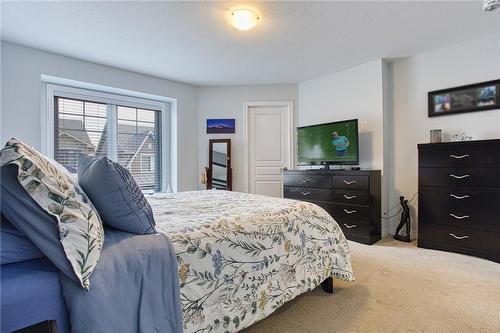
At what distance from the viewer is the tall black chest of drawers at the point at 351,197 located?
321cm

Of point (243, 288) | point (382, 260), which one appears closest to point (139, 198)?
point (243, 288)

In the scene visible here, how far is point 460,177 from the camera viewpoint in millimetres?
→ 2750

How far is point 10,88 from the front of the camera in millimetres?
2879

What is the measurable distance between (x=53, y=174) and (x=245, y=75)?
3531mm

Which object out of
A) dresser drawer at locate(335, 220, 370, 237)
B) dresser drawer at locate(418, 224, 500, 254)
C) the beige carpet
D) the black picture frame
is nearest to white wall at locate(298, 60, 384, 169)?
the black picture frame

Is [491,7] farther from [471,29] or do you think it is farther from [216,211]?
[216,211]

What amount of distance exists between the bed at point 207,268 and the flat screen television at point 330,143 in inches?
71.4

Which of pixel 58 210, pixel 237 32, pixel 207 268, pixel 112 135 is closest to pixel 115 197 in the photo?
pixel 58 210

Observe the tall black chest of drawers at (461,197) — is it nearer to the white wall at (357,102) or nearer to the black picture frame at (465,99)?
the black picture frame at (465,99)

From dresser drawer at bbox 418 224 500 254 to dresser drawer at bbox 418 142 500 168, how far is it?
671mm

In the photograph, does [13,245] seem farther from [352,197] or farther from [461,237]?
[461,237]

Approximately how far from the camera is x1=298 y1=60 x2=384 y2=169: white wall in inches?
141

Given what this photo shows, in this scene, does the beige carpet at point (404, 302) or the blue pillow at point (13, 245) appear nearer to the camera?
the blue pillow at point (13, 245)

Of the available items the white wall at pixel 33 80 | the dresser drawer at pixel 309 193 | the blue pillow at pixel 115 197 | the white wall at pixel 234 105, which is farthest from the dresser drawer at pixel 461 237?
the white wall at pixel 33 80
